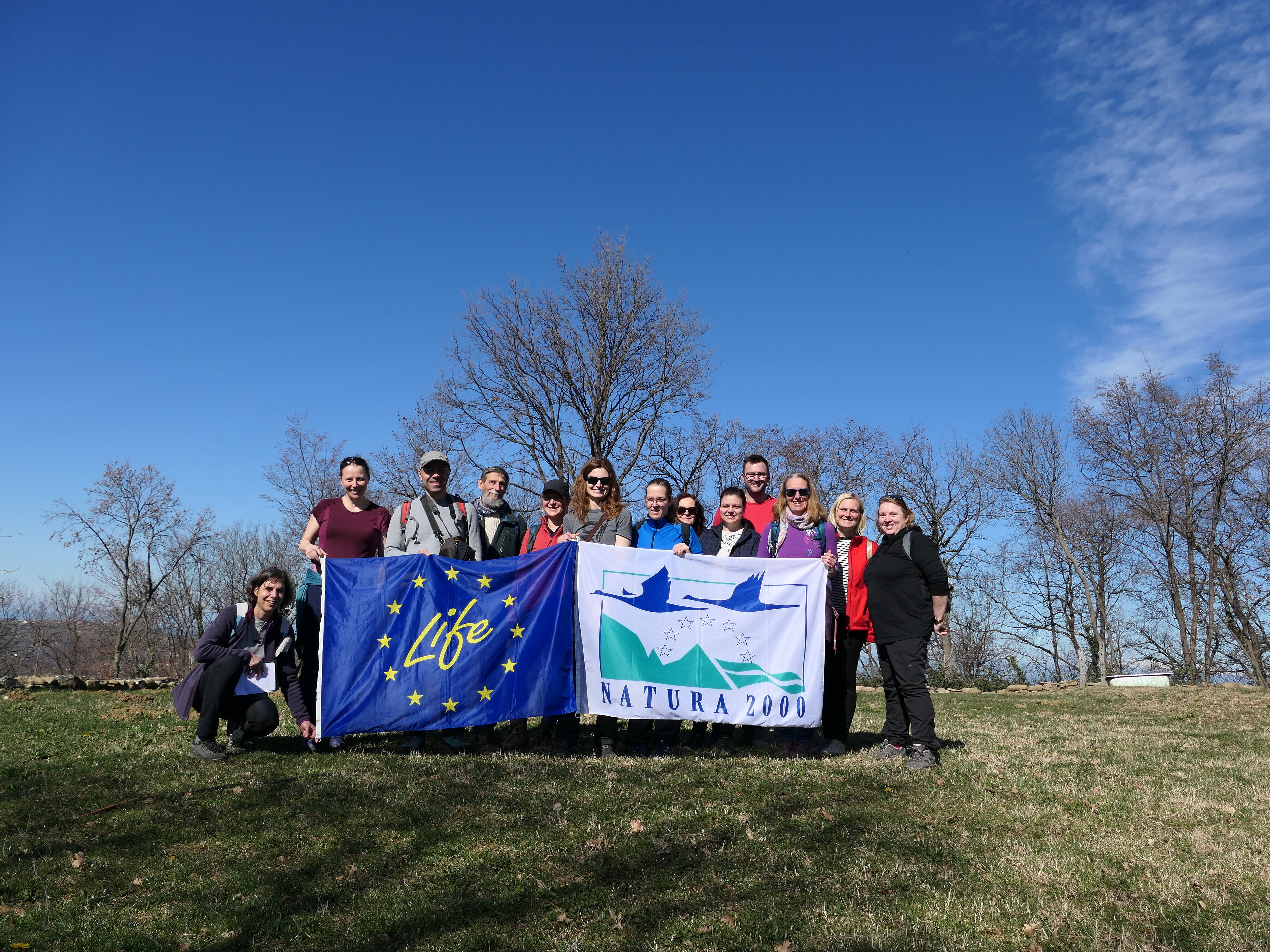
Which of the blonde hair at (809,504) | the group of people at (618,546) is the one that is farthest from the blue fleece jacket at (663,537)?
the blonde hair at (809,504)

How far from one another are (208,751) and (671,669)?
149 inches

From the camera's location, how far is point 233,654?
6398 mm

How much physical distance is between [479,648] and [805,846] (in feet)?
11.2

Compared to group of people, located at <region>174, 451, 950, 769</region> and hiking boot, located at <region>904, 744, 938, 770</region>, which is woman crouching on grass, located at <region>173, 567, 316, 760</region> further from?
hiking boot, located at <region>904, 744, 938, 770</region>

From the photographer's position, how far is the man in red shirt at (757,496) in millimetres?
7656

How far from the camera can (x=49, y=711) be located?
9.92 m

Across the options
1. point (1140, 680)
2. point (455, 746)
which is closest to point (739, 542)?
point (455, 746)

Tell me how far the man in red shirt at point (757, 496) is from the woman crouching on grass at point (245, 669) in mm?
4004

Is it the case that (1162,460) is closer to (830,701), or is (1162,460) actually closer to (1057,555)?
(1057,555)

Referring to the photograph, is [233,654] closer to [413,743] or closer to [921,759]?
[413,743]

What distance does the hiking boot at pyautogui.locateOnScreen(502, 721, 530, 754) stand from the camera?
696 cm

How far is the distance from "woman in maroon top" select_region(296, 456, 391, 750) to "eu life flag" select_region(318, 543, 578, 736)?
315 millimetres

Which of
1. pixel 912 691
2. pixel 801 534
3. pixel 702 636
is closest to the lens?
pixel 912 691

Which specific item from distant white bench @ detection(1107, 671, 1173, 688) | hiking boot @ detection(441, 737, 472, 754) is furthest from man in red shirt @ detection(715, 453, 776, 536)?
distant white bench @ detection(1107, 671, 1173, 688)
